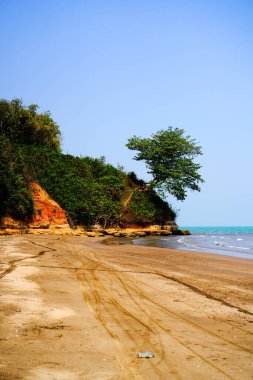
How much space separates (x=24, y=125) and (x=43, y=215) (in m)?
18.7

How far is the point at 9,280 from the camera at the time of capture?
7145 millimetres

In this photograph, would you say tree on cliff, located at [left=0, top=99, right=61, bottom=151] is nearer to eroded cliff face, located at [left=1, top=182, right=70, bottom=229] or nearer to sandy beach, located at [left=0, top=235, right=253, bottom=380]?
eroded cliff face, located at [left=1, top=182, right=70, bottom=229]

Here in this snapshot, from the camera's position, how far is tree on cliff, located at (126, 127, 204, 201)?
50375 mm

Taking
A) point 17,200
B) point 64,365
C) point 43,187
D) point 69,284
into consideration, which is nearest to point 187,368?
point 64,365

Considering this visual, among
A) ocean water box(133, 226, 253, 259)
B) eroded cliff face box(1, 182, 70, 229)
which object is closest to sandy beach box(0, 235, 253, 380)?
ocean water box(133, 226, 253, 259)

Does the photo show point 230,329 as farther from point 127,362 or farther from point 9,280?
point 9,280

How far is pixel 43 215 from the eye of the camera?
32.6 metres

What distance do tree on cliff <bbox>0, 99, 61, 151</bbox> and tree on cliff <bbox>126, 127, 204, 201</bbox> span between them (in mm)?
13003

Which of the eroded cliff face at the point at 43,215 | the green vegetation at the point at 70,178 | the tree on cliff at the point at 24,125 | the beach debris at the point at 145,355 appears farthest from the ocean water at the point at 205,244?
the tree on cliff at the point at 24,125

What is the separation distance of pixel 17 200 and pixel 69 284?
2343 centimetres

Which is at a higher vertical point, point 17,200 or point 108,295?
point 17,200

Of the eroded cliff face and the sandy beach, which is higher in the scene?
the eroded cliff face

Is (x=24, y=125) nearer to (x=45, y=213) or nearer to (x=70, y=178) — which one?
(x=70, y=178)

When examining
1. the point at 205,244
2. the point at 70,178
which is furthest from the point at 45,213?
the point at 205,244
